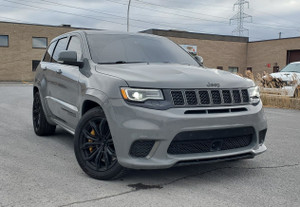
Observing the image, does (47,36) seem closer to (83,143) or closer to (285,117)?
(285,117)

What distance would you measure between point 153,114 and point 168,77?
18.6 inches

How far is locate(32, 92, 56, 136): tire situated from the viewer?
5973 mm

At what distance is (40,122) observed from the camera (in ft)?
19.7

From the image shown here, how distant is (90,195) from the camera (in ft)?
10.9

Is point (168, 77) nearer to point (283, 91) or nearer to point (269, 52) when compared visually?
point (283, 91)

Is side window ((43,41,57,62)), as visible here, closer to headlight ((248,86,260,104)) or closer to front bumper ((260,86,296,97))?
headlight ((248,86,260,104))

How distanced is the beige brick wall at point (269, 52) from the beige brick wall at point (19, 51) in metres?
23.5

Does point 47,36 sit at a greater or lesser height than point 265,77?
greater

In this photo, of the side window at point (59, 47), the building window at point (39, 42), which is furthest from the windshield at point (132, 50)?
the building window at point (39, 42)

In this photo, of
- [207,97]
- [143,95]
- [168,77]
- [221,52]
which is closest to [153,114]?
[143,95]

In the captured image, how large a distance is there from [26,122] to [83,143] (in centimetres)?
417

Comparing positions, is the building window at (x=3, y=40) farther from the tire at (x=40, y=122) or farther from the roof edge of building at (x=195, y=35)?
the tire at (x=40, y=122)

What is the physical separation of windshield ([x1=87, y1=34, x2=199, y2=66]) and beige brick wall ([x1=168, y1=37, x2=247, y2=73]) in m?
36.8

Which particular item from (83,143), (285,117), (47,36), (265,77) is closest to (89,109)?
(83,143)
